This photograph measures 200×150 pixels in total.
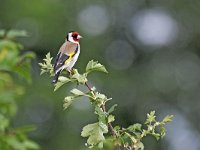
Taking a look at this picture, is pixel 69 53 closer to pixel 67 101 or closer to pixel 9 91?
pixel 9 91

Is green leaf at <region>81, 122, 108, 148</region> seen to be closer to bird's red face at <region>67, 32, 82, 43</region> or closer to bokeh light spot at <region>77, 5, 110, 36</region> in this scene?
bird's red face at <region>67, 32, 82, 43</region>

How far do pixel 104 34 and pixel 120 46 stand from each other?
109 centimetres

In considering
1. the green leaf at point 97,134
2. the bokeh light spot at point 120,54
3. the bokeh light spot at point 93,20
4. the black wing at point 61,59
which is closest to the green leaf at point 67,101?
the green leaf at point 97,134

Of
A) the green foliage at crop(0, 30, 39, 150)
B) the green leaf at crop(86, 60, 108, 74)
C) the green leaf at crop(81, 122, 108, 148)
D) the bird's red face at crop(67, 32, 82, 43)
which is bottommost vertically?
the green leaf at crop(81, 122, 108, 148)

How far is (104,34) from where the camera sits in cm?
2519

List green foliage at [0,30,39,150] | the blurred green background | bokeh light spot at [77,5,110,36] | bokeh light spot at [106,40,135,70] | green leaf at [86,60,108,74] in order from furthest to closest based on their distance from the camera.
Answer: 1. bokeh light spot at [106,40,135,70]
2. bokeh light spot at [77,5,110,36]
3. the blurred green background
4. green foliage at [0,30,39,150]
5. green leaf at [86,60,108,74]

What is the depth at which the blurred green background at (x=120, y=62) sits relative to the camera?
2200 cm

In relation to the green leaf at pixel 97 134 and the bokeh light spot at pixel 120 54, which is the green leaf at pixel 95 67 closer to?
the green leaf at pixel 97 134

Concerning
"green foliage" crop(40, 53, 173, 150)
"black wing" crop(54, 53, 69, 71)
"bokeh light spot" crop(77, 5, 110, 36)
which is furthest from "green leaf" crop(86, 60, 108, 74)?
"bokeh light spot" crop(77, 5, 110, 36)

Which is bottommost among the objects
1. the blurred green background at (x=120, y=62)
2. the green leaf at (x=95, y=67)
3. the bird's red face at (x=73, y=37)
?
the green leaf at (x=95, y=67)

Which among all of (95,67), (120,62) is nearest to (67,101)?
(95,67)

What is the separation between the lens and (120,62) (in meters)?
25.6

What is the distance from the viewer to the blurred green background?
22000 mm

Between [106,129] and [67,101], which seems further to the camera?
[67,101]
